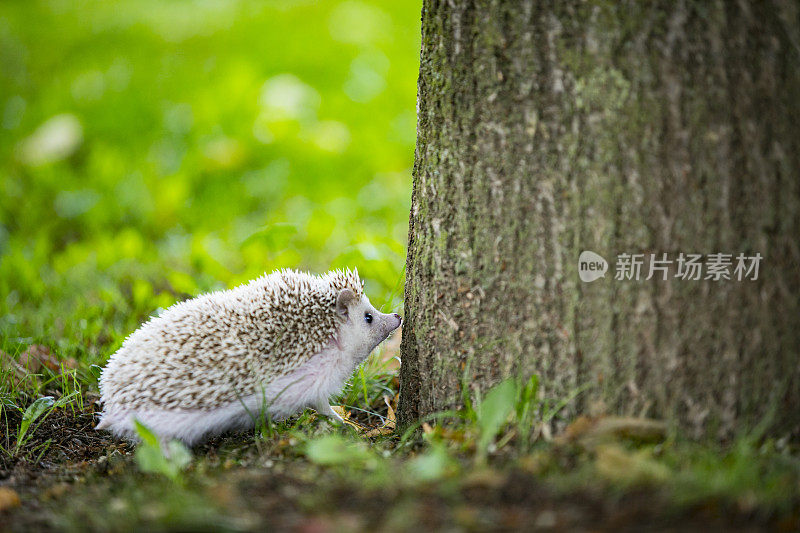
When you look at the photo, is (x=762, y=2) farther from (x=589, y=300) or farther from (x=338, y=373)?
(x=338, y=373)

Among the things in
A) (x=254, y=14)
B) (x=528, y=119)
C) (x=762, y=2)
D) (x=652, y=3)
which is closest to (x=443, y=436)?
(x=528, y=119)

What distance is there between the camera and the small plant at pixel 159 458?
2850 millimetres

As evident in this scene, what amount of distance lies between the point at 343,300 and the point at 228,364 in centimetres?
80

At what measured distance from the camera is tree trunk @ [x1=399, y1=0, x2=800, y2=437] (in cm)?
266

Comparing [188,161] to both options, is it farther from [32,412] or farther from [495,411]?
[495,411]

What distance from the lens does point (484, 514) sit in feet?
7.30

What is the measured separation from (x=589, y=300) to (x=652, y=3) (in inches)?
43.2

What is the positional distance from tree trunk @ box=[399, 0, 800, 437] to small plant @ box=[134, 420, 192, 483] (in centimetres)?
132

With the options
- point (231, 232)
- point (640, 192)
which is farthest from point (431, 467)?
point (231, 232)

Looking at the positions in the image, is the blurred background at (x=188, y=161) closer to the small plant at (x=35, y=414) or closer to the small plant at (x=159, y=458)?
the small plant at (x=35, y=414)

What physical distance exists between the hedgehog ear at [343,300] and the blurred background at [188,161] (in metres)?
0.47
